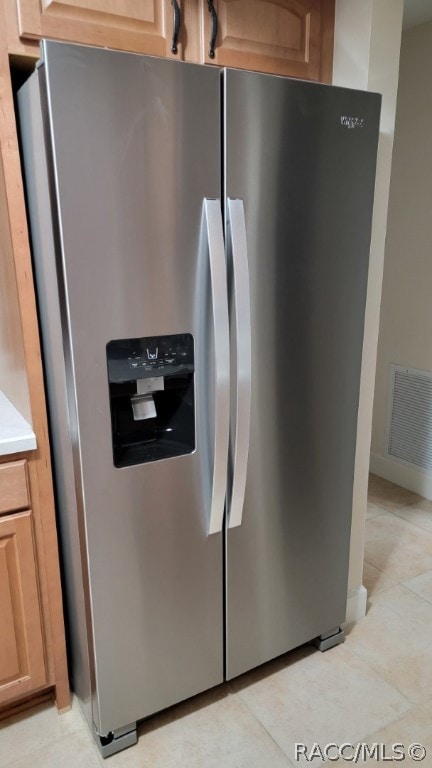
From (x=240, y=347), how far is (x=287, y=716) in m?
1.17

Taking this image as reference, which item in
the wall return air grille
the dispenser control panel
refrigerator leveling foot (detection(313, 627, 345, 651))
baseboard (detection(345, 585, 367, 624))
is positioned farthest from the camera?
the wall return air grille

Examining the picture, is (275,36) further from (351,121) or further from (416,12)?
(416,12)

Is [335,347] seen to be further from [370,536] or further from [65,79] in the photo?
[370,536]

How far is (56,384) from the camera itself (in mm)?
1357

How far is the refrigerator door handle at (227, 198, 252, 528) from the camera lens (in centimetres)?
130

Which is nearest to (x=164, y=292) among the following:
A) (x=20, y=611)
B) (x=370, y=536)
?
(x=20, y=611)

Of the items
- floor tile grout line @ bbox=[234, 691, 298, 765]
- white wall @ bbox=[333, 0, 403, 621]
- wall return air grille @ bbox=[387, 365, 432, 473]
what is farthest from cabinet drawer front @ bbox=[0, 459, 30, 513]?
wall return air grille @ bbox=[387, 365, 432, 473]

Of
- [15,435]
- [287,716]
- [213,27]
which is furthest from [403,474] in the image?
[213,27]

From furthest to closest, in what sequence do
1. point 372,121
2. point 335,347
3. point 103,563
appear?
point 335,347, point 372,121, point 103,563

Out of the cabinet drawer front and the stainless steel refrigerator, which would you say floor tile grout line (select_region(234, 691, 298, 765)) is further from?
the cabinet drawer front

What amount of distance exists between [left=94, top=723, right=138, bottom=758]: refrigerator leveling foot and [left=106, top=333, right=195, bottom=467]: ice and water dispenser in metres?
0.82

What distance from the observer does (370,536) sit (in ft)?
8.70

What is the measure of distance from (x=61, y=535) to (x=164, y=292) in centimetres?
81

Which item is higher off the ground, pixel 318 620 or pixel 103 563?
pixel 103 563
